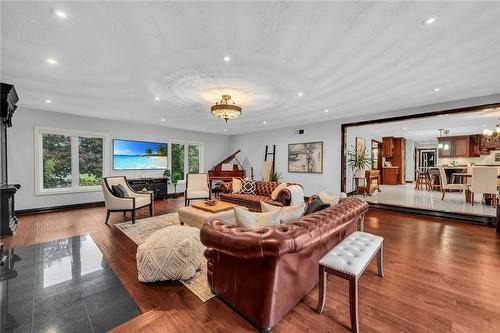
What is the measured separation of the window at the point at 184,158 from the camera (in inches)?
322

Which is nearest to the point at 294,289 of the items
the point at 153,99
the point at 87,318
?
the point at 87,318

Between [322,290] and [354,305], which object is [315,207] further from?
[354,305]

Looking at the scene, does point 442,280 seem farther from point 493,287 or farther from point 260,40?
point 260,40

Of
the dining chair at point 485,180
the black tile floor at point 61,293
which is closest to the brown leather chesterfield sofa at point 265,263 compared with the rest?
the black tile floor at point 61,293

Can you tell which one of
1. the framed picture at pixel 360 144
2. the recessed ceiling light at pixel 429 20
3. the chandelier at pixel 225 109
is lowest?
the framed picture at pixel 360 144

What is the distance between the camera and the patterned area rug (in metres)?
2.18

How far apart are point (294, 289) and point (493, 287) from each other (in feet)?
7.36

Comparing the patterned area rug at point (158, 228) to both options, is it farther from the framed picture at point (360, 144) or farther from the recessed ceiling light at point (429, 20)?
the framed picture at point (360, 144)

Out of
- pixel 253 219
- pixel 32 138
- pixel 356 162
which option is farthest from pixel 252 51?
pixel 32 138

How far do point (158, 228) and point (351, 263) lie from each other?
3611 millimetres

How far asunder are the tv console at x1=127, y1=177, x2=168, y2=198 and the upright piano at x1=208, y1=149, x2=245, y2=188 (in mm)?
1764

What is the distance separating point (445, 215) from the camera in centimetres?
492

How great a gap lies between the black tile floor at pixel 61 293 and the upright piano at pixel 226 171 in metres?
5.63

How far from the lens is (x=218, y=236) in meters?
1.64
